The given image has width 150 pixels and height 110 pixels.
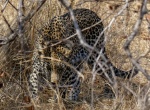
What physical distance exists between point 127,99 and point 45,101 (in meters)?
0.64

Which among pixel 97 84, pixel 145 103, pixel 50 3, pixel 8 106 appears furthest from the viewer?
pixel 50 3

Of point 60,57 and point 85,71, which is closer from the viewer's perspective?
point 85,71

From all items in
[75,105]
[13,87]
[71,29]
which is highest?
[71,29]

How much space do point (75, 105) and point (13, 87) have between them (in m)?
0.54

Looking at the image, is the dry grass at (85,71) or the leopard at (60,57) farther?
the leopard at (60,57)

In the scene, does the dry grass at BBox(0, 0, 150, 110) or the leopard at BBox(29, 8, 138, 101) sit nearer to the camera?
the dry grass at BBox(0, 0, 150, 110)

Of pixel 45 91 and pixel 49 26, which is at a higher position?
pixel 49 26

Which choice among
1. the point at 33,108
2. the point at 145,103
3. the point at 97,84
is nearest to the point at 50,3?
the point at 97,84

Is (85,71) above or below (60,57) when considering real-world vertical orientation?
below

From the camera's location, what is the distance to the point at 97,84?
4.42 metres

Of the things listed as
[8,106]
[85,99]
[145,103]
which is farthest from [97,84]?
[145,103]

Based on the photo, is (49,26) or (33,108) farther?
(49,26)

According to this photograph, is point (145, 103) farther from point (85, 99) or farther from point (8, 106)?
point (85, 99)

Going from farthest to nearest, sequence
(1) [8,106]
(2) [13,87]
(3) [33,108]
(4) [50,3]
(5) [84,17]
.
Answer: (4) [50,3]
(5) [84,17]
(2) [13,87]
(1) [8,106]
(3) [33,108]
